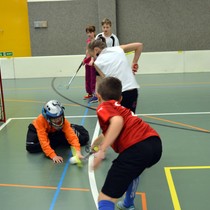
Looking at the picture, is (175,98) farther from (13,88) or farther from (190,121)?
(13,88)

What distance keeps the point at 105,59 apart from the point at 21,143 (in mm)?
2112

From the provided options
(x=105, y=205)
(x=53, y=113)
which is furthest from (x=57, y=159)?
(x=105, y=205)

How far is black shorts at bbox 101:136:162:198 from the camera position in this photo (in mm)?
2402

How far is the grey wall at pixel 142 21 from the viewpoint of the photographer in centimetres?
1273

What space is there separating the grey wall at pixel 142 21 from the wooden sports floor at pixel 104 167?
548cm

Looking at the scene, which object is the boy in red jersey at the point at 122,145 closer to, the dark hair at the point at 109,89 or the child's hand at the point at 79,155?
the dark hair at the point at 109,89

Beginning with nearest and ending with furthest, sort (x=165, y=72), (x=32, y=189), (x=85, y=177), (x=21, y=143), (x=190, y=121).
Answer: (x=32, y=189) < (x=85, y=177) < (x=21, y=143) < (x=190, y=121) < (x=165, y=72)

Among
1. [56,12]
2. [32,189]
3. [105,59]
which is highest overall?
[56,12]

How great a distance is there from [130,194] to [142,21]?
34.9 feet

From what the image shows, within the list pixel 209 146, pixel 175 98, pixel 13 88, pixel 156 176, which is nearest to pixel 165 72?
pixel 175 98

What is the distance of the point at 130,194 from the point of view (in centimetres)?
295

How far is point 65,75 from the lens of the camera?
1186 centimetres

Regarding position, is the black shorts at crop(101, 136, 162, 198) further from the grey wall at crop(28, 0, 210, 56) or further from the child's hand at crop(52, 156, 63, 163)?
the grey wall at crop(28, 0, 210, 56)

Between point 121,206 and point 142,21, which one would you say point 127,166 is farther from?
point 142,21
